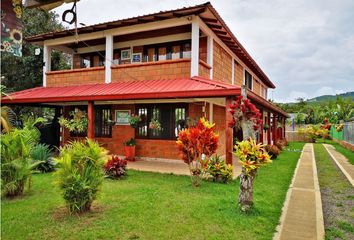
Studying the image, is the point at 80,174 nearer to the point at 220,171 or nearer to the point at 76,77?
the point at 220,171

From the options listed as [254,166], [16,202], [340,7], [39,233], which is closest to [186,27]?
[340,7]

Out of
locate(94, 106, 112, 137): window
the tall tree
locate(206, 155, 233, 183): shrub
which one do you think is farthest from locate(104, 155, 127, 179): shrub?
the tall tree

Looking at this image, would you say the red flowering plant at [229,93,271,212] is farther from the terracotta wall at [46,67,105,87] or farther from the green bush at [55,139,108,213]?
the terracotta wall at [46,67,105,87]

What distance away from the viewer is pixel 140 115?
12.9 metres

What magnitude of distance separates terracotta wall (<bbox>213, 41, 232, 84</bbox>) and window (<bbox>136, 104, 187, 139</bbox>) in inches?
104

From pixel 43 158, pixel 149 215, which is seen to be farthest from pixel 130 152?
pixel 149 215

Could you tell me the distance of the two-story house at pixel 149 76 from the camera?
425 inches

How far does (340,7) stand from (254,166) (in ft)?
31.4

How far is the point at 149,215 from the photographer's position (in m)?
5.38

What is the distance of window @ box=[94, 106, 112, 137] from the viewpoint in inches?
546

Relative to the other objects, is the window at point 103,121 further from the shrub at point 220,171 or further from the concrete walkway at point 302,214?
the concrete walkway at point 302,214

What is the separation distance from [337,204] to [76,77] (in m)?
12.2

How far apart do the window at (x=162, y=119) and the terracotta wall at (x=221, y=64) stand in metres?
2.64

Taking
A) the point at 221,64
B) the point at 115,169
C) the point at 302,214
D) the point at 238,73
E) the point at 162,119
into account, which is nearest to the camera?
the point at 302,214
